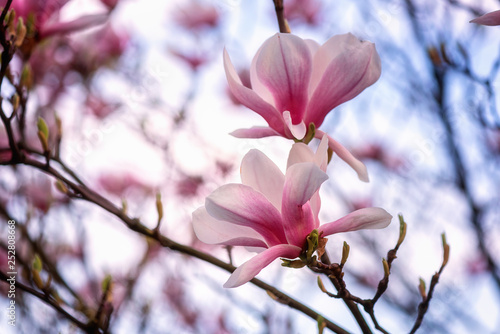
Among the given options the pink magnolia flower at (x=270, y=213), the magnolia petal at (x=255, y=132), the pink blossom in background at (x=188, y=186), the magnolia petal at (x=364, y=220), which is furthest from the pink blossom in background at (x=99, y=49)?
the magnolia petal at (x=364, y=220)

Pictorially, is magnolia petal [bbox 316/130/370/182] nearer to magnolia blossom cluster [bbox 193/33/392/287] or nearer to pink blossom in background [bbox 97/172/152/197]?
magnolia blossom cluster [bbox 193/33/392/287]

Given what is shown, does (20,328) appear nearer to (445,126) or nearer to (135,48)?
(135,48)

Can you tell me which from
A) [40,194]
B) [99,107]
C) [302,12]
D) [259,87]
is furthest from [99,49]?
[259,87]

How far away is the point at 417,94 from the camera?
7.82 feet

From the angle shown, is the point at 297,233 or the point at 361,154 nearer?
the point at 297,233

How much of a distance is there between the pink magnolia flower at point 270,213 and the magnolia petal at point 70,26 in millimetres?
718

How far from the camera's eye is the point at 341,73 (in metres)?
0.78

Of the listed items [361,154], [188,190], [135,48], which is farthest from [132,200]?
[361,154]

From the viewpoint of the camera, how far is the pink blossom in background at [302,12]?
306cm

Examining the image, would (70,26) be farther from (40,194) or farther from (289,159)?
(40,194)

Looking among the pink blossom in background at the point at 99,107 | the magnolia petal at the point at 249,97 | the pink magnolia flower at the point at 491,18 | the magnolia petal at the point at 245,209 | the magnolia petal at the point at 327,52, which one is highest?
the pink magnolia flower at the point at 491,18

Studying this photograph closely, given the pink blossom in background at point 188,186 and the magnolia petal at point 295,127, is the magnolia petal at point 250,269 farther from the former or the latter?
the pink blossom in background at point 188,186

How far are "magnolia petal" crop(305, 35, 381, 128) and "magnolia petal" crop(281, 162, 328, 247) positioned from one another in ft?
0.55

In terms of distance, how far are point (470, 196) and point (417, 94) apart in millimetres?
677
